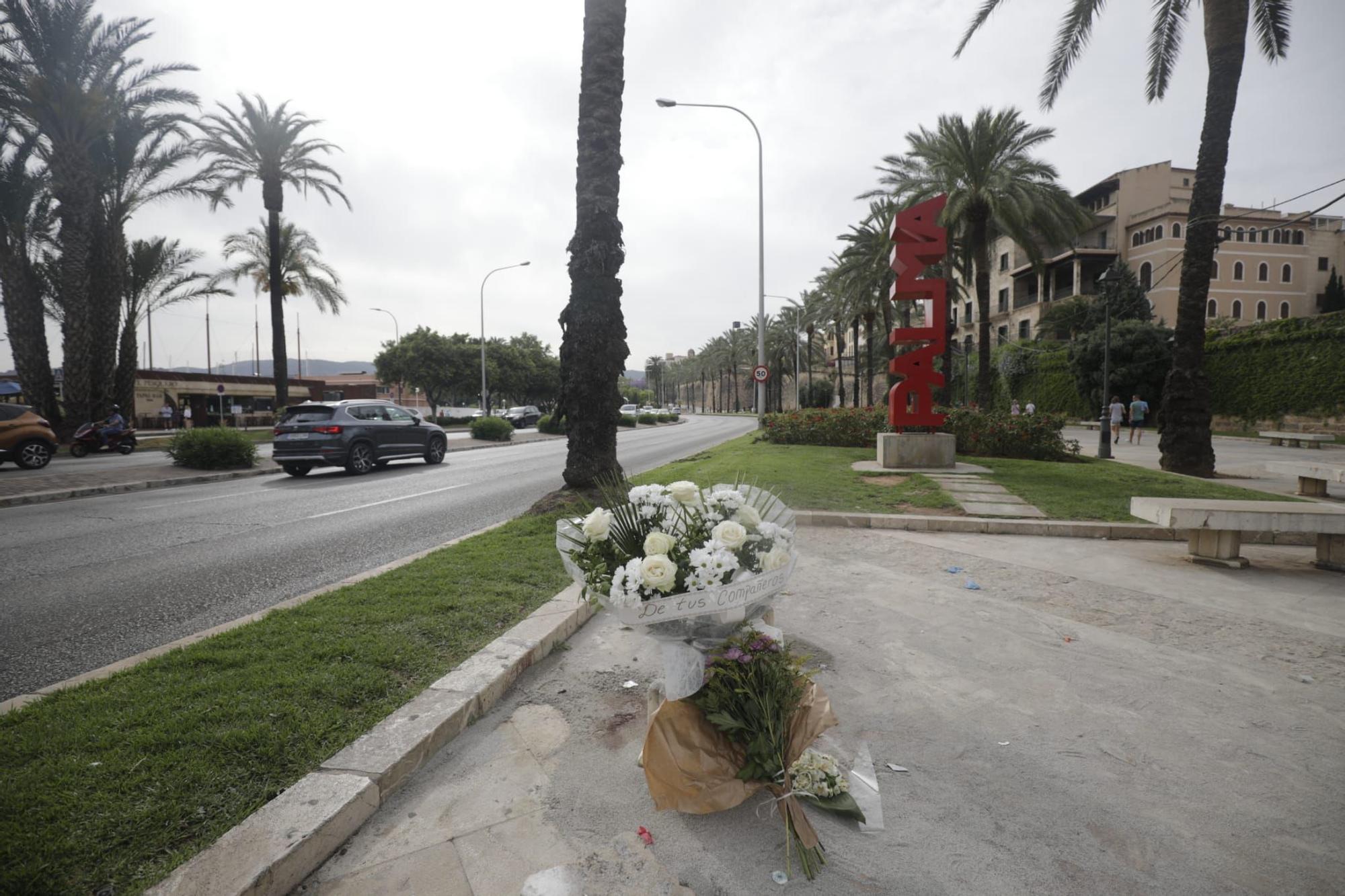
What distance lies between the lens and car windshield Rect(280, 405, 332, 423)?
13.7 metres

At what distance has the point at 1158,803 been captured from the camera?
2.39m

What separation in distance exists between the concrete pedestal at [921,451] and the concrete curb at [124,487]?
45.2ft

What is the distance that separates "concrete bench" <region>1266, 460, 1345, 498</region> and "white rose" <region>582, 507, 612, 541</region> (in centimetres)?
1038

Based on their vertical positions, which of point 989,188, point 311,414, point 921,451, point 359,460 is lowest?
point 359,460

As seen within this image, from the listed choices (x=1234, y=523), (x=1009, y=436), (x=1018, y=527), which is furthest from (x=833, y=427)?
(x=1234, y=523)

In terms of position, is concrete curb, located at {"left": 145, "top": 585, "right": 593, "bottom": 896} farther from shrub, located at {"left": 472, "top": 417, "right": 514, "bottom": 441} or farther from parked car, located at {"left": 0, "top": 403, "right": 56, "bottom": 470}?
shrub, located at {"left": 472, "top": 417, "right": 514, "bottom": 441}

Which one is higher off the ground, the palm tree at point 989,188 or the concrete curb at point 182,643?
the palm tree at point 989,188

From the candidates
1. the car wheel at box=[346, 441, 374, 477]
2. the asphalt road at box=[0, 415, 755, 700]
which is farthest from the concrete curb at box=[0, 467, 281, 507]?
the car wheel at box=[346, 441, 374, 477]

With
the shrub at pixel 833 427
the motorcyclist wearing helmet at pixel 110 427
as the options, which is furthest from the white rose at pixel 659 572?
the motorcyclist wearing helmet at pixel 110 427

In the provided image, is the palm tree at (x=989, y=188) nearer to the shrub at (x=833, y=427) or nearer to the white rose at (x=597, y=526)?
the shrub at (x=833, y=427)

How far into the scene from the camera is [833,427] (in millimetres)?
18516

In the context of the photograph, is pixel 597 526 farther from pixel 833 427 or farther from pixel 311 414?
pixel 833 427

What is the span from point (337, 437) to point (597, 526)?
1289 centimetres

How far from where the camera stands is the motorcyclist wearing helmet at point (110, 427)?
19.5 meters
